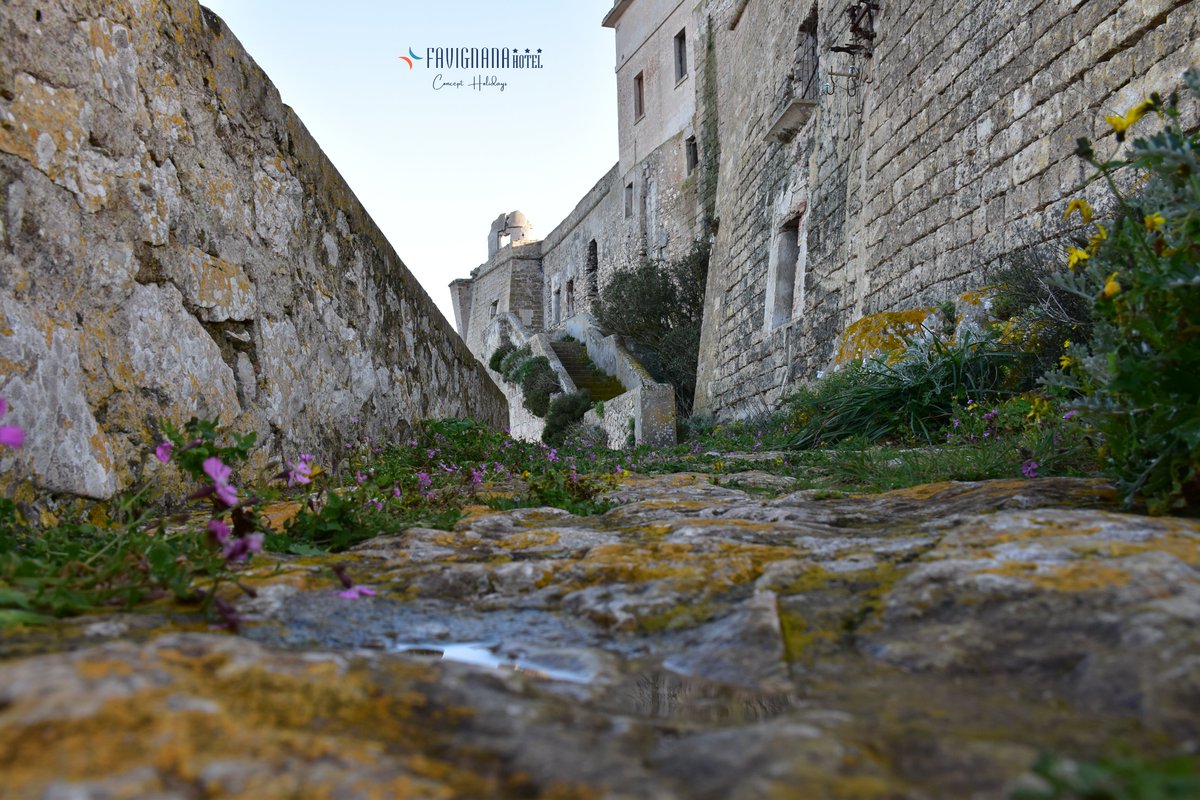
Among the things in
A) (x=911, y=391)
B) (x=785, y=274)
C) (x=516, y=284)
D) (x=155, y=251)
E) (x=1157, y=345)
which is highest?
(x=516, y=284)

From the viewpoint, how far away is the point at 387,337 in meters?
4.50

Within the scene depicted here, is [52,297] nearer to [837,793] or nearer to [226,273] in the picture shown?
[226,273]

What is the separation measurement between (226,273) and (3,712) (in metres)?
2.44

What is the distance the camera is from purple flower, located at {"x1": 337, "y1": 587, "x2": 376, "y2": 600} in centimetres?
136

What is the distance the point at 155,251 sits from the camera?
8.25ft

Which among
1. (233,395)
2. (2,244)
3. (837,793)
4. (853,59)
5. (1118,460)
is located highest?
(853,59)

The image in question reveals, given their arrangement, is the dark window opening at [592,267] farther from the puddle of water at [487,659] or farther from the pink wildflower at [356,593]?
the puddle of water at [487,659]

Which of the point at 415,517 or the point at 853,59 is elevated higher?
the point at 853,59

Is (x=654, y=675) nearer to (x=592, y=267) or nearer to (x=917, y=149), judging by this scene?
(x=917, y=149)

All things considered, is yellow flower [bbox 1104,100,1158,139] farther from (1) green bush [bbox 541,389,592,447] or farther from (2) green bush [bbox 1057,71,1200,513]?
(1) green bush [bbox 541,389,592,447]

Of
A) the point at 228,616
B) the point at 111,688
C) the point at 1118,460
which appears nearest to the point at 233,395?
the point at 228,616

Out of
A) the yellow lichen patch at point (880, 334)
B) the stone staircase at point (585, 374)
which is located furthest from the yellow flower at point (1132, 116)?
the stone staircase at point (585, 374)

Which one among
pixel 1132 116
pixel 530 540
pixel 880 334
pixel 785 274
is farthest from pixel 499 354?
pixel 1132 116

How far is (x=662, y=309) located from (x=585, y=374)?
1870 mm
